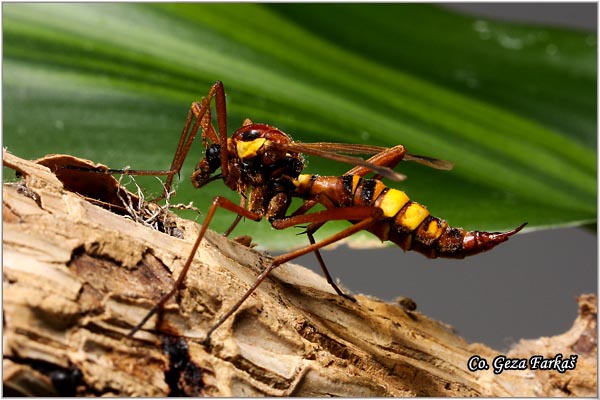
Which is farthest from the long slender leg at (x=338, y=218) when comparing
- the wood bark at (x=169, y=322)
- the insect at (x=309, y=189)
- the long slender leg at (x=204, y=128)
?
the long slender leg at (x=204, y=128)

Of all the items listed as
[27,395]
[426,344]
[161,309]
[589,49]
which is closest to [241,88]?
[426,344]

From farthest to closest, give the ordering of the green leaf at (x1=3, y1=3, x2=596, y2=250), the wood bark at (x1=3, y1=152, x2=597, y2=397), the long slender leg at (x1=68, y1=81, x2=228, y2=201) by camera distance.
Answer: the green leaf at (x1=3, y1=3, x2=596, y2=250) < the long slender leg at (x1=68, y1=81, x2=228, y2=201) < the wood bark at (x1=3, y1=152, x2=597, y2=397)

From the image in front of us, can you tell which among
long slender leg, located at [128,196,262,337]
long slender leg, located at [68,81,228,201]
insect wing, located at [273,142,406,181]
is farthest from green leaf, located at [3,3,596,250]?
long slender leg, located at [128,196,262,337]

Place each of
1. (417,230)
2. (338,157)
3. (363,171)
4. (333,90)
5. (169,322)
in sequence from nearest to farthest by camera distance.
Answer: (169,322) → (338,157) → (417,230) → (363,171) → (333,90)

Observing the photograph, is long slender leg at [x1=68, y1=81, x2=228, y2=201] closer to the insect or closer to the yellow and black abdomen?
the insect

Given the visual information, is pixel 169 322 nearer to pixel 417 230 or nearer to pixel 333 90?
pixel 417 230

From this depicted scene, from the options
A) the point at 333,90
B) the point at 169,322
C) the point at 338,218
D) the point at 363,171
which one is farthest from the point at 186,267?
the point at 333,90
